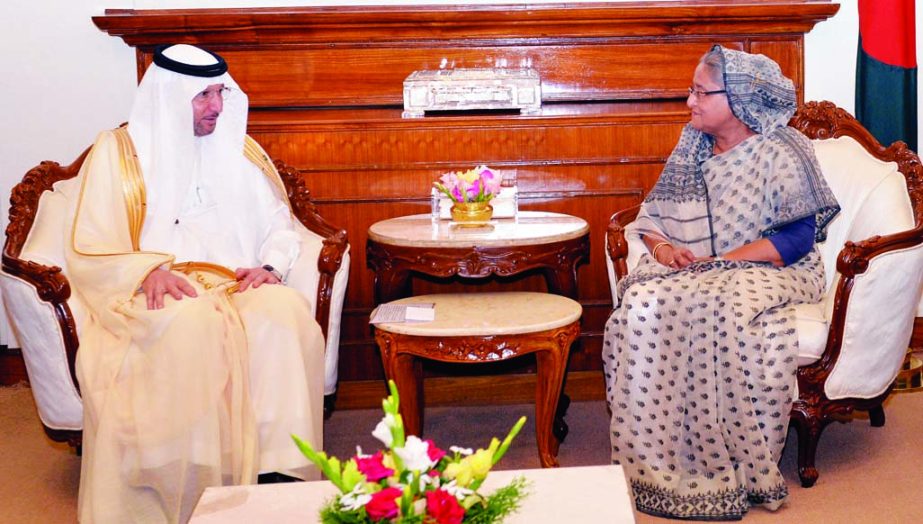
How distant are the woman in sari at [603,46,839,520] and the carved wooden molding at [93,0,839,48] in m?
1.04

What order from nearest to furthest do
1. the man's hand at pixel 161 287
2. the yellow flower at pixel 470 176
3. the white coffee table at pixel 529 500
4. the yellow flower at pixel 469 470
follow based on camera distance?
the yellow flower at pixel 469 470
the white coffee table at pixel 529 500
the man's hand at pixel 161 287
the yellow flower at pixel 470 176

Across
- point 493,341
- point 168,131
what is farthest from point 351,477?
point 168,131

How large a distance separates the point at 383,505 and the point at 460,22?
3431 mm

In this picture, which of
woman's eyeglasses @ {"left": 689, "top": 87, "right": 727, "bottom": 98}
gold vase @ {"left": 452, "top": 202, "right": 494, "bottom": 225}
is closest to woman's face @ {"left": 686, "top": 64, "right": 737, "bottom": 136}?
woman's eyeglasses @ {"left": 689, "top": 87, "right": 727, "bottom": 98}

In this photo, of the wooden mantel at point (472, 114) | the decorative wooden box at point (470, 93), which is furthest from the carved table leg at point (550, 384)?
the decorative wooden box at point (470, 93)

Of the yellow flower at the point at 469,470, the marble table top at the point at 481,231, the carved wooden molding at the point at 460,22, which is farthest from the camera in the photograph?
the carved wooden molding at the point at 460,22

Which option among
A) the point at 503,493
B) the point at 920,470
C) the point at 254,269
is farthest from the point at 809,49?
the point at 503,493

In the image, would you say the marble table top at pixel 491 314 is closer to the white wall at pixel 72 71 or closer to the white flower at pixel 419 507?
the white wall at pixel 72 71

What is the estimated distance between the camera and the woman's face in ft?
13.4

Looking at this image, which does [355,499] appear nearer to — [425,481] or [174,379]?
[425,481]

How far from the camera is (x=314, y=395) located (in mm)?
3846

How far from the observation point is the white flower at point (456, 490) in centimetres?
207

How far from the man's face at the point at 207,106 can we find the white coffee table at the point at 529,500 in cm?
170

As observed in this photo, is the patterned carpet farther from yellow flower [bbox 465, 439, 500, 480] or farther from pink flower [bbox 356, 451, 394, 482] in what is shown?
pink flower [bbox 356, 451, 394, 482]
